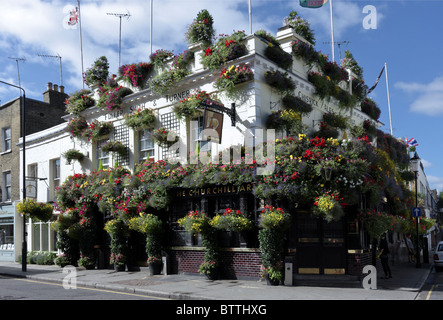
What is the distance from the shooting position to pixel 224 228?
1488 cm

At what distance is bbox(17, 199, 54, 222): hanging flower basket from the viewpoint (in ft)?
68.7

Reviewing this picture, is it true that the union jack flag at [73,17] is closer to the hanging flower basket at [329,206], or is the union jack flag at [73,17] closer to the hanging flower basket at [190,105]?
the hanging flower basket at [190,105]

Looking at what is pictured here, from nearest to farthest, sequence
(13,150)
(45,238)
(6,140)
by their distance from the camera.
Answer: (45,238)
(13,150)
(6,140)

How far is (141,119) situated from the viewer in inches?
736

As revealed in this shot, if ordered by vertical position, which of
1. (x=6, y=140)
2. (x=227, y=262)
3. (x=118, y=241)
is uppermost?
(x=6, y=140)

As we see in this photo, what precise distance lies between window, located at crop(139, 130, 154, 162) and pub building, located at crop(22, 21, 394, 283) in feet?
0.15

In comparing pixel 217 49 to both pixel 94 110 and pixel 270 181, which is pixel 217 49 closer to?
pixel 270 181

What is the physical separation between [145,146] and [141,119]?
139 cm

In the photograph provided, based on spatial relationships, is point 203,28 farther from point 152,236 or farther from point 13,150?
point 13,150

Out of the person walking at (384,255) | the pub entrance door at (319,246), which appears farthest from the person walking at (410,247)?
the pub entrance door at (319,246)

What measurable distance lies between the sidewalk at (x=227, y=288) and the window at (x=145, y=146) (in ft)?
16.7

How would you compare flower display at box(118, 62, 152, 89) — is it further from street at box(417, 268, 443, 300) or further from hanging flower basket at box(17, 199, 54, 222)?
street at box(417, 268, 443, 300)

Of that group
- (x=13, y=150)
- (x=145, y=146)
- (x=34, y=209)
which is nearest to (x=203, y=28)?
(x=145, y=146)

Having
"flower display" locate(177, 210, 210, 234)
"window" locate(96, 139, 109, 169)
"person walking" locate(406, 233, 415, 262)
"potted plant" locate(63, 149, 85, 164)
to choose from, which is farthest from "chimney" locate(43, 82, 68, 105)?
"person walking" locate(406, 233, 415, 262)
